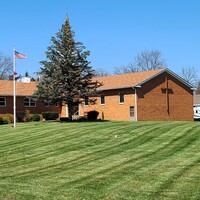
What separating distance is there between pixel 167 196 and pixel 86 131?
16034 mm

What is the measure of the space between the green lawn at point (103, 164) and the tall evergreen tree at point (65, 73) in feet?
37.7

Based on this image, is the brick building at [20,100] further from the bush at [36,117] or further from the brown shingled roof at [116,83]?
the bush at [36,117]

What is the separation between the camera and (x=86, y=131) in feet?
79.0

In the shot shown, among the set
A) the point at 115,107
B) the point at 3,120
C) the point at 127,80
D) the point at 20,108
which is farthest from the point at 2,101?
the point at 127,80

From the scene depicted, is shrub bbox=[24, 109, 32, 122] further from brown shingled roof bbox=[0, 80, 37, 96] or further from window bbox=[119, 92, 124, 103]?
window bbox=[119, 92, 124, 103]

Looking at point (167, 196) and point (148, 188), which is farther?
point (148, 188)

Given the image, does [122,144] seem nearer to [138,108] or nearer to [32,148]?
[32,148]

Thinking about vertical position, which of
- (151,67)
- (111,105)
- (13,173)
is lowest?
(13,173)

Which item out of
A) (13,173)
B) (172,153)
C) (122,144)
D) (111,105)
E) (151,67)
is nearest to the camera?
(13,173)

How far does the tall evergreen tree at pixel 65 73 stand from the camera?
35188mm

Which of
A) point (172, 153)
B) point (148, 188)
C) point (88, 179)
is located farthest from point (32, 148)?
point (148, 188)

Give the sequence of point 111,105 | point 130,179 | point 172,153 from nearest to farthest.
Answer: point 130,179 < point 172,153 < point 111,105

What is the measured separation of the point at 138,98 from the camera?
40938mm

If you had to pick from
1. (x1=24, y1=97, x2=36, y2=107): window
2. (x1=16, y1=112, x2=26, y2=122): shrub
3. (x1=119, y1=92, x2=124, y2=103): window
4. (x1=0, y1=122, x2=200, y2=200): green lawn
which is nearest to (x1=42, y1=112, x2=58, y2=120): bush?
(x1=24, y1=97, x2=36, y2=107): window
